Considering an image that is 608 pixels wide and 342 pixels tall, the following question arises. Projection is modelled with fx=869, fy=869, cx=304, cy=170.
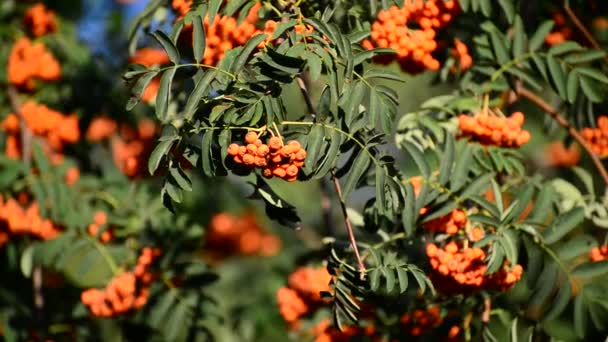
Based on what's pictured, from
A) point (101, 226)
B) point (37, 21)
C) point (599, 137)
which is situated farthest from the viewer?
point (37, 21)

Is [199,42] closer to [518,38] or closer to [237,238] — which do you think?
[518,38]

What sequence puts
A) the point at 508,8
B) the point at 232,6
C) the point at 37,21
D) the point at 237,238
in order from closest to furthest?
1. the point at 232,6
2. the point at 508,8
3. the point at 37,21
4. the point at 237,238

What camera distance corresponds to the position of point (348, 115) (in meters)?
2.05

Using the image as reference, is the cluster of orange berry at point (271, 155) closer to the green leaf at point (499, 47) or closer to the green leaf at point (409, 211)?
the green leaf at point (409, 211)

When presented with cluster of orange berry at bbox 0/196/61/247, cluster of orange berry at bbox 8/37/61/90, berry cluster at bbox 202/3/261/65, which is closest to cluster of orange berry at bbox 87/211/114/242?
cluster of orange berry at bbox 0/196/61/247

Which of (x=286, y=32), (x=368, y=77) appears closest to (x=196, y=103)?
(x=286, y=32)

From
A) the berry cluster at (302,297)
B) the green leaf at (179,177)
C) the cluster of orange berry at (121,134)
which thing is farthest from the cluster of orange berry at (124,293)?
the green leaf at (179,177)

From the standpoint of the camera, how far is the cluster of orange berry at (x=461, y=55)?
110 inches

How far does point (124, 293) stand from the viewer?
296 centimetres

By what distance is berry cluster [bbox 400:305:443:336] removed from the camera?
280 centimetres

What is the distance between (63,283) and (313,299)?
70.2 inches

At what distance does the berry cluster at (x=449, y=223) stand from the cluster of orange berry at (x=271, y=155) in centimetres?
64

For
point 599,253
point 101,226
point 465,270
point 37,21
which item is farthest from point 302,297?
point 37,21

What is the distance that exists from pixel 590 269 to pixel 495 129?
19.0 inches
